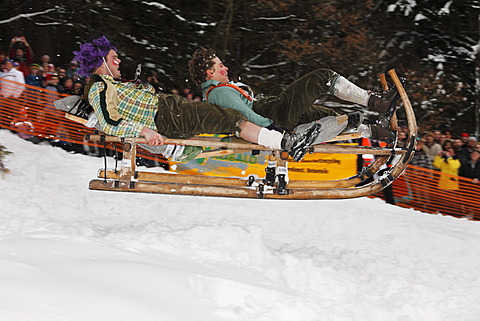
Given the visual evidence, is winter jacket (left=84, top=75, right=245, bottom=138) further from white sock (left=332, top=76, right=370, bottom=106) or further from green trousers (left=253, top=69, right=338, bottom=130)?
white sock (left=332, top=76, right=370, bottom=106)

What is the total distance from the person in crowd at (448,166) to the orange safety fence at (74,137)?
0.22ft

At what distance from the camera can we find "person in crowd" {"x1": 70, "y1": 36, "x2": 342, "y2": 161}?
14.2 ft

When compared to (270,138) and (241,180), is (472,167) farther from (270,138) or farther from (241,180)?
Answer: (270,138)

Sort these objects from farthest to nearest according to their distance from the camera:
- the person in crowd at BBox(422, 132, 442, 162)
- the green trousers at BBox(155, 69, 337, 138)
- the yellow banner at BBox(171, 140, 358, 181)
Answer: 1. the person in crowd at BBox(422, 132, 442, 162)
2. the yellow banner at BBox(171, 140, 358, 181)
3. the green trousers at BBox(155, 69, 337, 138)

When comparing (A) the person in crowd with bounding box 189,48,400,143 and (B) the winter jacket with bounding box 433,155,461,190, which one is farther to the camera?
(B) the winter jacket with bounding box 433,155,461,190

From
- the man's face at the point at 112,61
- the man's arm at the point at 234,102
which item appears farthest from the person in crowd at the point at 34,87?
the man's arm at the point at 234,102

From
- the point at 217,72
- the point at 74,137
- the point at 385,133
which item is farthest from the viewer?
the point at 74,137

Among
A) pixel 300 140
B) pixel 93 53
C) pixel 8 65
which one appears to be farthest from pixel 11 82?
pixel 300 140

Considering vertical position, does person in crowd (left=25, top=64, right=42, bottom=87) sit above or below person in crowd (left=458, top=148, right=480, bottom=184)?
above

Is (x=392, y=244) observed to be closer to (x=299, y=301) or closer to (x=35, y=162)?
(x=299, y=301)

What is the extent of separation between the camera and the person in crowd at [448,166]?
779 centimetres

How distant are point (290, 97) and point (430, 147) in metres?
4.84

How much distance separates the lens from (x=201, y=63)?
462 centimetres

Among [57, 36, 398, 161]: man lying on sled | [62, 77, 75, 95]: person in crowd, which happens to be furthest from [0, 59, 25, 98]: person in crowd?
[57, 36, 398, 161]: man lying on sled
